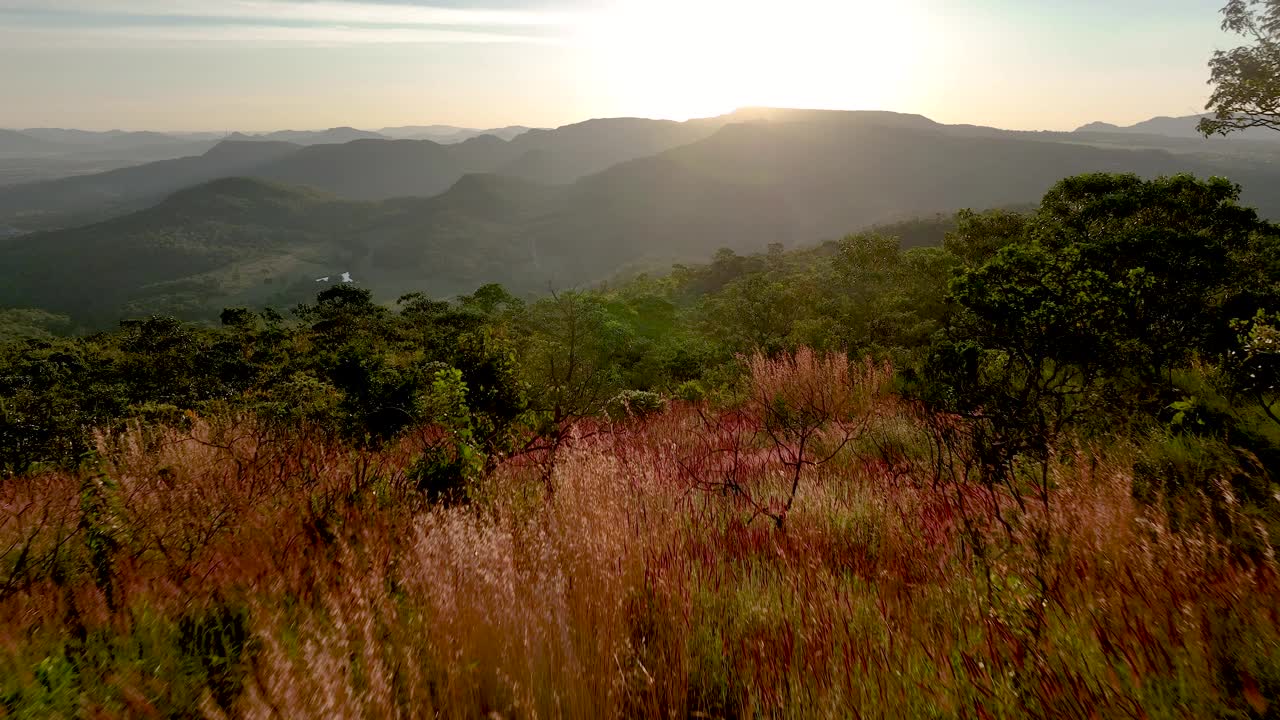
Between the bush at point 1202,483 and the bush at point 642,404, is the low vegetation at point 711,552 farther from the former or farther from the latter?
the bush at point 642,404

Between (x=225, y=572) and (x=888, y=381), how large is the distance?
930 centimetres

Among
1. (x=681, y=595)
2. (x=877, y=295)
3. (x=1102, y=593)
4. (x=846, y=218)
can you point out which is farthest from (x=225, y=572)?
(x=846, y=218)

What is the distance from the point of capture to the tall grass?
1.91m

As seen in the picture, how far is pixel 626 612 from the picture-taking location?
248cm

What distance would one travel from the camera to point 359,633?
92.1 inches

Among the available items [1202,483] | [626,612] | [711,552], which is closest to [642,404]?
[711,552]

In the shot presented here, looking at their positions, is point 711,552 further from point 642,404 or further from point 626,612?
point 642,404

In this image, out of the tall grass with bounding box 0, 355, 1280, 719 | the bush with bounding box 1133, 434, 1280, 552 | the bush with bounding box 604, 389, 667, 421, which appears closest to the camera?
the tall grass with bounding box 0, 355, 1280, 719

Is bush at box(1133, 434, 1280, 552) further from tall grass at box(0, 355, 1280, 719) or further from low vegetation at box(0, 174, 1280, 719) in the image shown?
tall grass at box(0, 355, 1280, 719)

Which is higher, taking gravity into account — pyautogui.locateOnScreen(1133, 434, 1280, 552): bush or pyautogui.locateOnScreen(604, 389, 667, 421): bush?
pyautogui.locateOnScreen(1133, 434, 1280, 552): bush

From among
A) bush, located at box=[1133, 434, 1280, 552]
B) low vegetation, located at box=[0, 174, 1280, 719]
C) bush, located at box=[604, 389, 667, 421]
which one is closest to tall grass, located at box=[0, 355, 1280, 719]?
low vegetation, located at box=[0, 174, 1280, 719]

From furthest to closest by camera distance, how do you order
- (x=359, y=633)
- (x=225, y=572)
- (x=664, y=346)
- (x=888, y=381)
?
(x=664, y=346), (x=888, y=381), (x=225, y=572), (x=359, y=633)

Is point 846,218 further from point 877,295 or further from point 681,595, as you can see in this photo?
point 681,595

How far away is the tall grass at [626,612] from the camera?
6.28 ft
